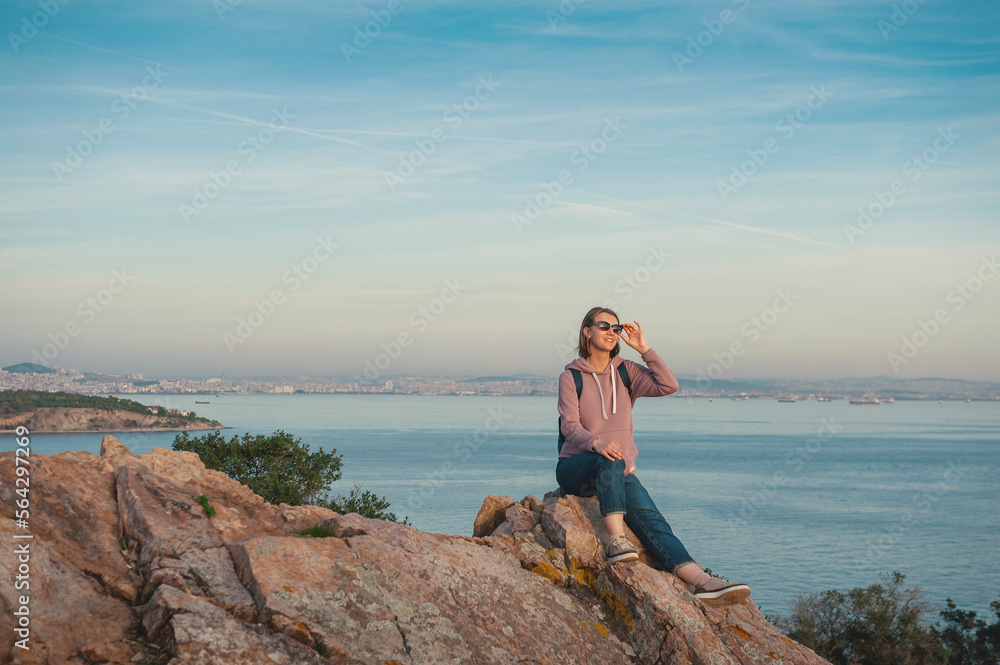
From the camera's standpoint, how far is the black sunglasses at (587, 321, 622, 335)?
8.29 m

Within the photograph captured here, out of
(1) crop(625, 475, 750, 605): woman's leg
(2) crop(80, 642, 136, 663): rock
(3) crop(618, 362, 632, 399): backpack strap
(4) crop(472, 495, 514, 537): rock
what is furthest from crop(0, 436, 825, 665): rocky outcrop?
(3) crop(618, 362, 632, 399): backpack strap

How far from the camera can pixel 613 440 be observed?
8227 millimetres

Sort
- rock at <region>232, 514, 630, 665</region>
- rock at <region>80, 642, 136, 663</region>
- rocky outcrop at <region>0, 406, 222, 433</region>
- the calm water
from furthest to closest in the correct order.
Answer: the calm water, rocky outcrop at <region>0, 406, 222, 433</region>, rock at <region>232, 514, 630, 665</region>, rock at <region>80, 642, 136, 663</region>

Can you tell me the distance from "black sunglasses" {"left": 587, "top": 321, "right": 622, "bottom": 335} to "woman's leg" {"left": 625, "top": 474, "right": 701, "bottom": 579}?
62.6 inches

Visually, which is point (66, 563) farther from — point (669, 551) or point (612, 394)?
point (669, 551)

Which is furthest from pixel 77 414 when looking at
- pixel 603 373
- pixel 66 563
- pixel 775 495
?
pixel 775 495

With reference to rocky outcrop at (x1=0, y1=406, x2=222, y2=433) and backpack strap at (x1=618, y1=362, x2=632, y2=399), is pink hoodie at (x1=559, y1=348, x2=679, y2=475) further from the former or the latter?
rocky outcrop at (x1=0, y1=406, x2=222, y2=433)

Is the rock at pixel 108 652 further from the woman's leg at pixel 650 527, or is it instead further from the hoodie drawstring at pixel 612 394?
the hoodie drawstring at pixel 612 394

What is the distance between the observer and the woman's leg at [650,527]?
7.83 m

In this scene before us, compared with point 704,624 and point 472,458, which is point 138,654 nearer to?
point 704,624

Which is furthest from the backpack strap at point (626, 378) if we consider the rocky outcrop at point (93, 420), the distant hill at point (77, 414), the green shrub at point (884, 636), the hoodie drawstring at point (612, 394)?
the rocky outcrop at point (93, 420)

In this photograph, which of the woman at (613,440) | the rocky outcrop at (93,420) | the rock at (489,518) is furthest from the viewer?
the rocky outcrop at (93,420)

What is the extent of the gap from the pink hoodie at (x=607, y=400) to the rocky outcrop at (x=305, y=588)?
83 centimetres

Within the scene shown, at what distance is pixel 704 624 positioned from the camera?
7.07m
